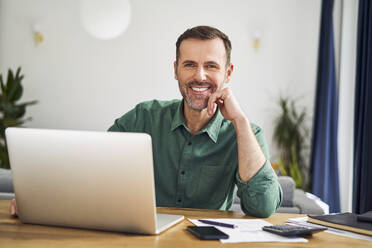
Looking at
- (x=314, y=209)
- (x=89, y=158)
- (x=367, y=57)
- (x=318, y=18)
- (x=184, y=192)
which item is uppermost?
(x=318, y=18)

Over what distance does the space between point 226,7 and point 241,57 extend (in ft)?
2.29

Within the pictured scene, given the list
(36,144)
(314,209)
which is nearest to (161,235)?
(36,144)

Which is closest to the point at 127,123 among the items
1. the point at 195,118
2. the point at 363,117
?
the point at 195,118

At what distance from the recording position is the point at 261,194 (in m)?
1.36

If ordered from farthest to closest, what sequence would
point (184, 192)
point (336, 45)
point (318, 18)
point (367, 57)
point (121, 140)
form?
point (318, 18) < point (336, 45) < point (367, 57) < point (184, 192) < point (121, 140)

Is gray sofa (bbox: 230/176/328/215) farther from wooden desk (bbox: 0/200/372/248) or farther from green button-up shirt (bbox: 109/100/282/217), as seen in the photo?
wooden desk (bbox: 0/200/372/248)

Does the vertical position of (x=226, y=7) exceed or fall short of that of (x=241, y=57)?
it exceeds it

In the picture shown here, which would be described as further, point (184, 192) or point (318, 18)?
point (318, 18)

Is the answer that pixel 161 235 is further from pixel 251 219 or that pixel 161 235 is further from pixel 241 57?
pixel 241 57

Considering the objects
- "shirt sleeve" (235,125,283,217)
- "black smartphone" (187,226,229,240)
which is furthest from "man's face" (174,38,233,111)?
"black smartphone" (187,226,229,240)

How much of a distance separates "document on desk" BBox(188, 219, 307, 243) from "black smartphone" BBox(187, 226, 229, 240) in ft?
0.05

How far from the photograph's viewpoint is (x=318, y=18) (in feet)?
17.9

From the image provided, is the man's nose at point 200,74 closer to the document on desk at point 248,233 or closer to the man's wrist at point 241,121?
the man's wrist at point 241,121

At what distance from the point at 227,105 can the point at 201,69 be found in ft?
0.91
